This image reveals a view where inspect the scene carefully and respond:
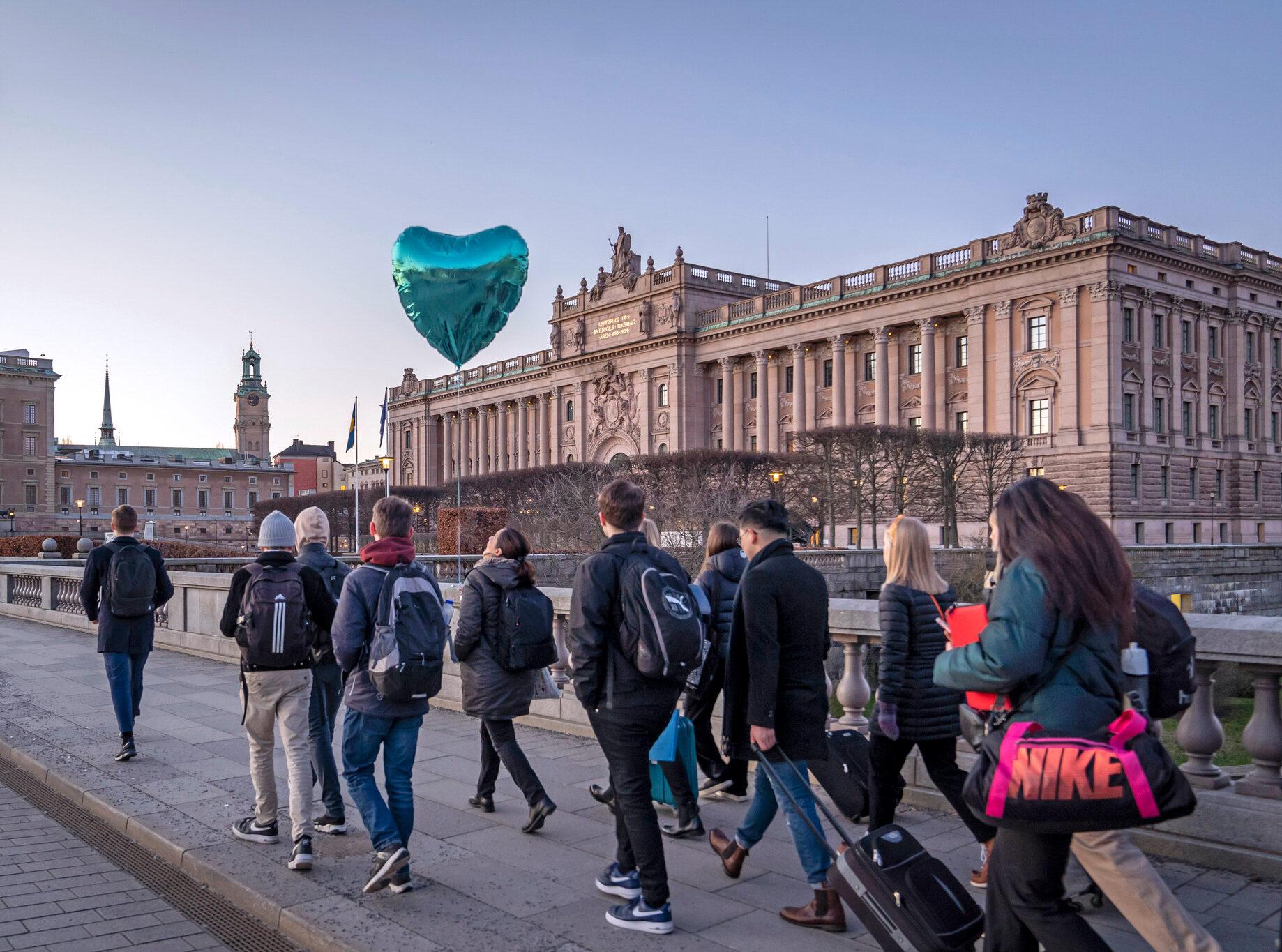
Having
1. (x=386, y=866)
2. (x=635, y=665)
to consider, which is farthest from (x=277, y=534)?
(x=635, y=665)

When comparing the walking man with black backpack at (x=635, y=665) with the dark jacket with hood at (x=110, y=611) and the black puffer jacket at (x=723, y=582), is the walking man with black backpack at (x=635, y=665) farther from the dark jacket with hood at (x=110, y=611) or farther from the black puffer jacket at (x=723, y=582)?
the dark jacket with hood at (x=110, y=611)

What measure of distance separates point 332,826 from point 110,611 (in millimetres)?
3846


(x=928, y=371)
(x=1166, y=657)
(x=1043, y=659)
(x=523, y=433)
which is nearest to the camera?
(x=1043, y=659)

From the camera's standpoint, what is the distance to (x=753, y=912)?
537cm

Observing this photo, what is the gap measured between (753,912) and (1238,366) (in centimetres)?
6435

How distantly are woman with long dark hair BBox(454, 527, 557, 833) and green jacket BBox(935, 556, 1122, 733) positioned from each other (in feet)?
12.3

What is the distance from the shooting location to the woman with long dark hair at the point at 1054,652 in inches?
139

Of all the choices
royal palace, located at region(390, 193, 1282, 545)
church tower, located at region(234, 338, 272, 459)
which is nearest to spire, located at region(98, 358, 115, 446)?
church tower, located at region(234, 338, 272, 459)

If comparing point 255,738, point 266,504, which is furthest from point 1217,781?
point 266,504

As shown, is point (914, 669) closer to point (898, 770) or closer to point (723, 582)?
point (898, 770)

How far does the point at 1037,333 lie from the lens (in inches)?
2205

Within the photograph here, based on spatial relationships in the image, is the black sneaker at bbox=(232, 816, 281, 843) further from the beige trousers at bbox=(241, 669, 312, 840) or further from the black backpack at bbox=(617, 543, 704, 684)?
the black backpack at bbox=(617, 543, 704, 684)

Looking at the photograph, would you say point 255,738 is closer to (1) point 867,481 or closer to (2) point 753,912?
(2) point 753,912

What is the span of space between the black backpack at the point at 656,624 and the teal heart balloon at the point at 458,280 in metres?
11.1
